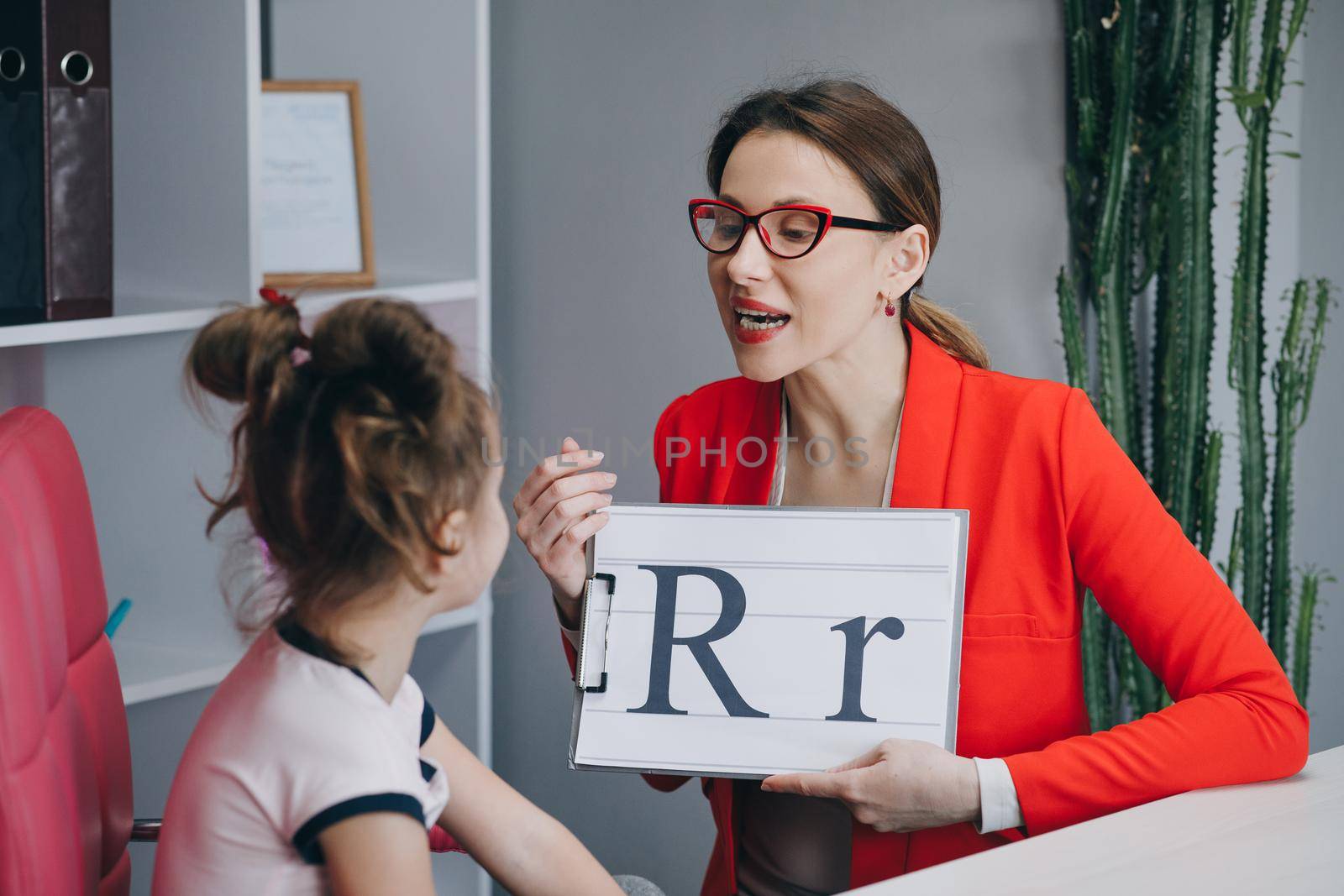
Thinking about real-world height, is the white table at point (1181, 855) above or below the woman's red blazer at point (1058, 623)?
below

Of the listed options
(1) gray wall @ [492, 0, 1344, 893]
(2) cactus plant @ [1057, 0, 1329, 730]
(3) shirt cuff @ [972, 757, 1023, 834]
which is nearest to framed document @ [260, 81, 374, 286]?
(1) gray wall @ [492, 0, 1344, 893]

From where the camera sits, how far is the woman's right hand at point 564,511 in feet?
4.40

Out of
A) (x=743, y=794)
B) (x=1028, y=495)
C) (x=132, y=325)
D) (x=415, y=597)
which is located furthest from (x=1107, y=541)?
(x=132, y=325)

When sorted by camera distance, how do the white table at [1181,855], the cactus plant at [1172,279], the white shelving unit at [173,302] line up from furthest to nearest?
1. the cactus plant at [1172,279]
2. the white shelving unit at [173,302]
3. the white table at [1181,855]

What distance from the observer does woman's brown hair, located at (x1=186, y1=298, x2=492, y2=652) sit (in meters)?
0.89

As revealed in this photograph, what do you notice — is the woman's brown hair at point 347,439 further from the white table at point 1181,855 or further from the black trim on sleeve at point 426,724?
the white table at point 1181,855

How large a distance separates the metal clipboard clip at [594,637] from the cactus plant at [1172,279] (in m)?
0.94

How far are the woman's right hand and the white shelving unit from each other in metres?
0.39

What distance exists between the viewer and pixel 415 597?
958mm

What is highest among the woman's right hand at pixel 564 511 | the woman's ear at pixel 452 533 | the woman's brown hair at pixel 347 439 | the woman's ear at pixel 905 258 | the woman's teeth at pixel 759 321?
the woman's ear at pixel 905 258

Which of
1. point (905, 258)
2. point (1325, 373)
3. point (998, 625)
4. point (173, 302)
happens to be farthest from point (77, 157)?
point (1325, 373)

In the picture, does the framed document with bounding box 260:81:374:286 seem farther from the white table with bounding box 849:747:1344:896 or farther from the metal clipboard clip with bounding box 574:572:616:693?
the white table with bounding box 849:747:1344:896

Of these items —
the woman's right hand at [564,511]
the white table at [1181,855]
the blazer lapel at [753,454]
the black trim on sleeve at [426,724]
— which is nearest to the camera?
the white table at [1181,855]

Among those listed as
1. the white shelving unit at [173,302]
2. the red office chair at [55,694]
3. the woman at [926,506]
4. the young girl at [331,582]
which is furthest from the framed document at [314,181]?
the young girl at [331,582]
